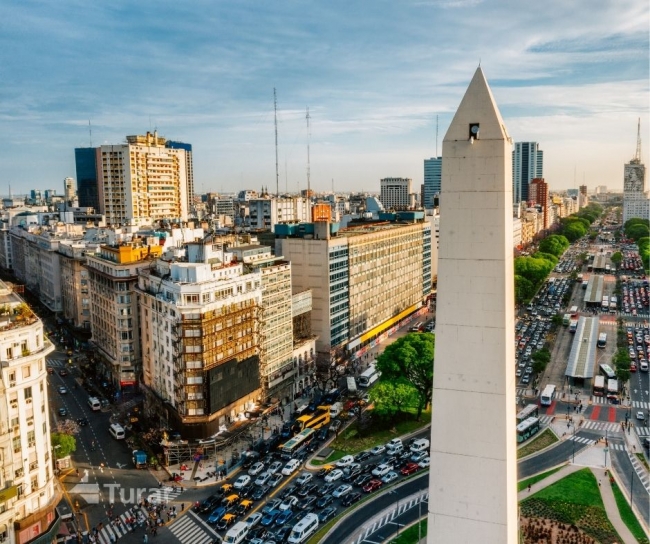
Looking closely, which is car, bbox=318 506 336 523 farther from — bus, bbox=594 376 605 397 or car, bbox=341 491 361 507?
bus, bbox=594 376 605 397

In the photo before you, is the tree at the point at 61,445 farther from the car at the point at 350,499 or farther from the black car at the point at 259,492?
the car at the point at 350,499

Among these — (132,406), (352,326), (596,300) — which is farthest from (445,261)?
(596,300)

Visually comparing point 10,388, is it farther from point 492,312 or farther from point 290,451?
point 492,312

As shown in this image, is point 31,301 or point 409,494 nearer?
point 409,494

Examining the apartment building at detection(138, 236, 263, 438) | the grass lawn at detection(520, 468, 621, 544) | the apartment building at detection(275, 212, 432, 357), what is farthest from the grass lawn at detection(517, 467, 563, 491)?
the apartment building at detection(275, 212, 432, 357)

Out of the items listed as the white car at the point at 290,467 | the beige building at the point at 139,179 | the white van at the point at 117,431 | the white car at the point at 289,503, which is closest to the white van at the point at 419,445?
the white car at the point at 290,467
